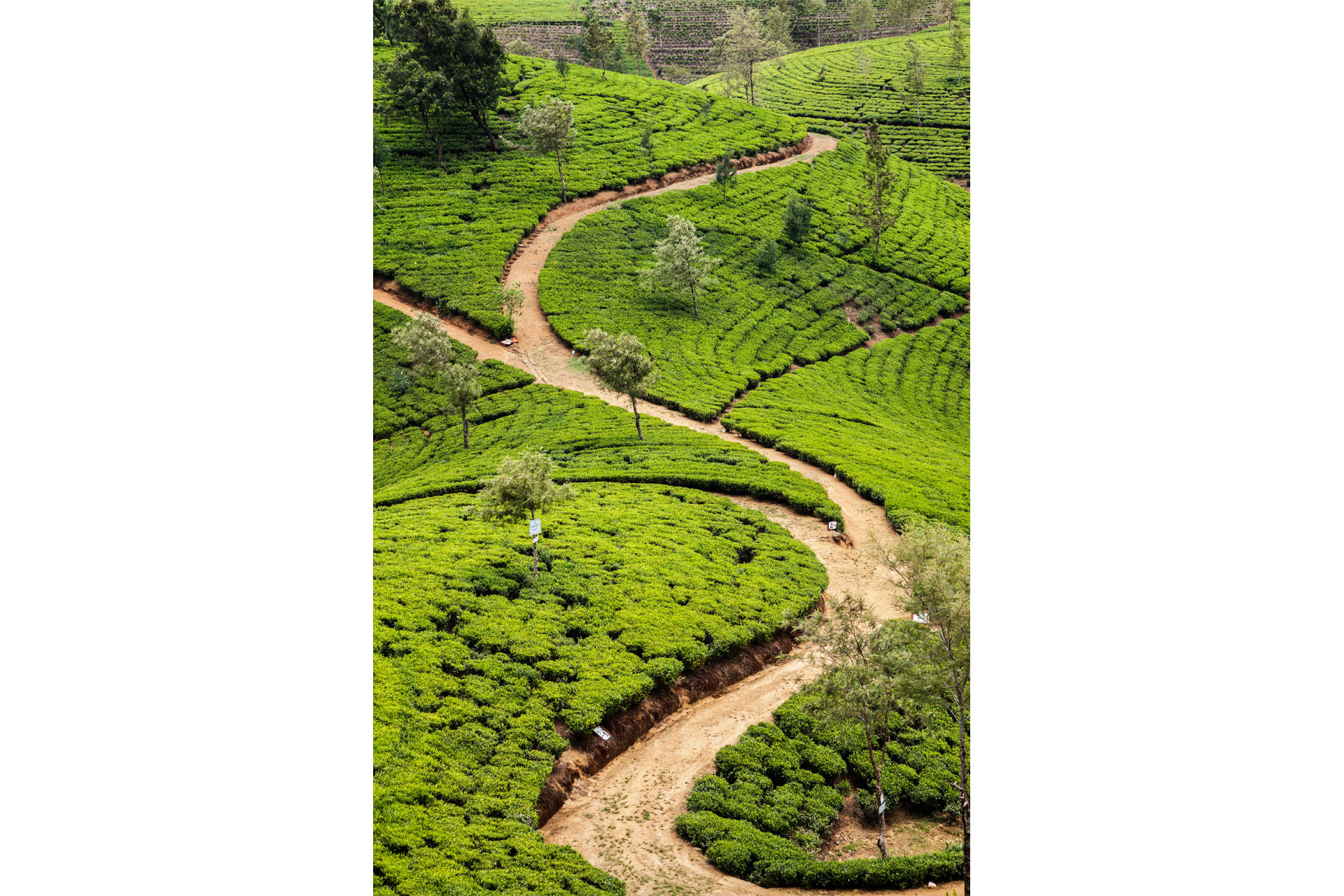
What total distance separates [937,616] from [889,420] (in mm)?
30371

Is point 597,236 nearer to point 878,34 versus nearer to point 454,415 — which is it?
point 454,415

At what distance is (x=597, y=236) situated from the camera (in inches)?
2233

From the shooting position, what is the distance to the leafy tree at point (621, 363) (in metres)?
32.4

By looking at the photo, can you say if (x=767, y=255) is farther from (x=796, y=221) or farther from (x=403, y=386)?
(x=403, y=386)

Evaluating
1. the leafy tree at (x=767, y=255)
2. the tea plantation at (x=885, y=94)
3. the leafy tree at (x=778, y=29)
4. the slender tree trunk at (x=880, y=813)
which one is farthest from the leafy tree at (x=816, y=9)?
the slender tree trunk at (x=880, y=813)

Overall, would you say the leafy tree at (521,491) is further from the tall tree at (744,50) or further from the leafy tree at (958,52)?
the leafy tree at (958,52)

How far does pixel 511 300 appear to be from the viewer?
47406 mm

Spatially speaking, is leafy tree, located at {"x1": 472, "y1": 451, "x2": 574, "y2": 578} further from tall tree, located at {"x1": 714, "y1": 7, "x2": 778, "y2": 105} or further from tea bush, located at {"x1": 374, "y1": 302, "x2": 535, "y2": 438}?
tall tree, located at {"x1": 714, "y1": 7, "x2": 778, "y2": 105}

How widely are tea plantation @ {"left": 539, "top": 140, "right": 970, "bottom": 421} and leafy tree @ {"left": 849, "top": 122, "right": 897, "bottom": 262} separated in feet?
3.15

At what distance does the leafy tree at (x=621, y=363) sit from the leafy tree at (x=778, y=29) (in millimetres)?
85841

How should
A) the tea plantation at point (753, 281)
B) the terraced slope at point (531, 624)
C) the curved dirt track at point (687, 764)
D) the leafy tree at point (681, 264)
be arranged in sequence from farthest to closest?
1. the leafy tree at point (681, 264)
2. the tea plantation at point (753, 281)
3. the curved dirt track at point (687, 764)
4. the terraced slope at point (531, 624)

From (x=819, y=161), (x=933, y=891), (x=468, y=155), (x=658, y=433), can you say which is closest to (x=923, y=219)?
(x=819, y=161)

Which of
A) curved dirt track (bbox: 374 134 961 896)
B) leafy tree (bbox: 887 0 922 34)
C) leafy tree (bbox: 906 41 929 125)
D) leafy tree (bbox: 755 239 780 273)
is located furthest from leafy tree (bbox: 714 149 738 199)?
leafy tree (bbox: 887 0 922 34)

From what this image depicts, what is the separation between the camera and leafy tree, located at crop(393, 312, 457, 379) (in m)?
37.2
